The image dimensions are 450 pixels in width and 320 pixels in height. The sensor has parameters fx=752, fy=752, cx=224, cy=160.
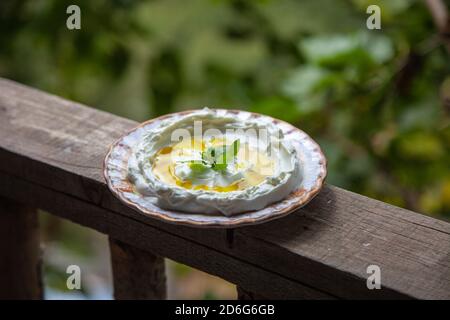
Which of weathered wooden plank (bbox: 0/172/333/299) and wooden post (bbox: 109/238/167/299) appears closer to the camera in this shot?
weathered wooden plank (bbox: 0/172/333/299)

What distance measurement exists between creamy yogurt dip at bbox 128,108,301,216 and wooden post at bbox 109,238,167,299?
0.56ft

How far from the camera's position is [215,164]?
0.86 m

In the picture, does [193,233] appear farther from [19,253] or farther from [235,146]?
[19,253]

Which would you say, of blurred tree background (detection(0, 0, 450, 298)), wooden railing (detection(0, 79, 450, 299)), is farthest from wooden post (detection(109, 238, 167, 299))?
blurred tree background (detection(0, 0, 450, 298))

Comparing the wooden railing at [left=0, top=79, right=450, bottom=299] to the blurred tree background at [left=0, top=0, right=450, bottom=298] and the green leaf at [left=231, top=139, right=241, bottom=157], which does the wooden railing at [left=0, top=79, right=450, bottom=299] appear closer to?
the green leaf at [left=231, top=139, right=241, bottom=157]

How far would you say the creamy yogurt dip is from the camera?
2.69 ft

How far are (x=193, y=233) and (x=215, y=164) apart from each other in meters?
0.09

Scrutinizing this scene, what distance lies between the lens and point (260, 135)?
0.93m

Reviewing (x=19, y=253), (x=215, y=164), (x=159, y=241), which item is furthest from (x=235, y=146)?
(x=19, y=253)

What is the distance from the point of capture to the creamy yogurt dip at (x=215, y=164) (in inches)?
32.3

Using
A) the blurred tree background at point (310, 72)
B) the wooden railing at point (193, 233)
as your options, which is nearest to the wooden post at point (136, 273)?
the wooden railing at point (193, 233)

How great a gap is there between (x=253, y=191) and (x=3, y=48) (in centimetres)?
139
